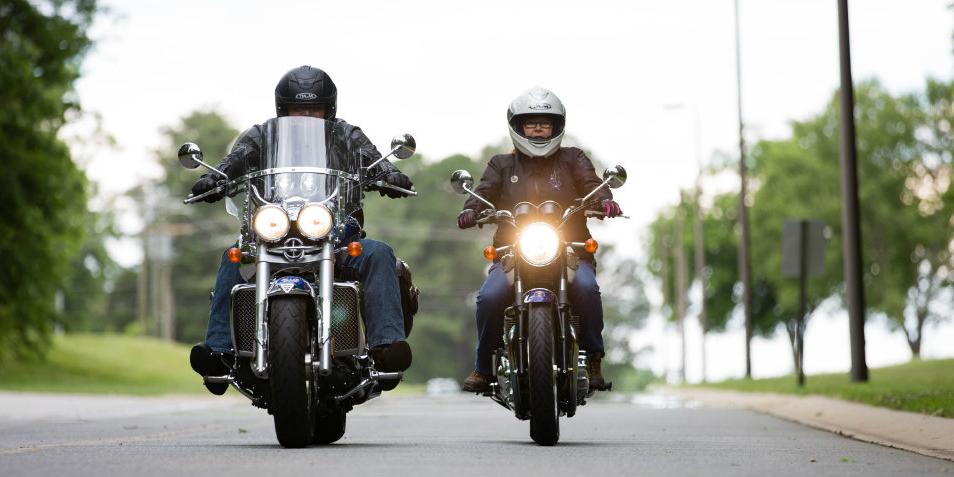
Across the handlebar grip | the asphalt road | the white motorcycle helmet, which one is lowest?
the asphalt road

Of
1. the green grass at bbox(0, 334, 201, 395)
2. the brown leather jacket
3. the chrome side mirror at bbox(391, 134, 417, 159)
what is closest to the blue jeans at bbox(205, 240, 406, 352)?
the chrome side mirror at bbox(391, 134, 417, 159)

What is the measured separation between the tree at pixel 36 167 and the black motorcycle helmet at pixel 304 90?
29.5m

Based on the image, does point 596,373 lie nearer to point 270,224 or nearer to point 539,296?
point 539,296

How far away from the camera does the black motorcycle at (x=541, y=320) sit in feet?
35.7

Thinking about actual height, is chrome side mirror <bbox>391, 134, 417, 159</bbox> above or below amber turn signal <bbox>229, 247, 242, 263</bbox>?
above

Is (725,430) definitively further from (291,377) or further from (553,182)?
(291,377)

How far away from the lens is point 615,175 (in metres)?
11.4

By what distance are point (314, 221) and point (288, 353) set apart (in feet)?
2.68

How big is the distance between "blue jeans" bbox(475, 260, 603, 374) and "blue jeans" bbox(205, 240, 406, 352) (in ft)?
2.95

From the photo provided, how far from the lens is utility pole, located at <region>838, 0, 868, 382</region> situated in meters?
25.9

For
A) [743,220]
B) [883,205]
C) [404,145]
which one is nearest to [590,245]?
[404,145]

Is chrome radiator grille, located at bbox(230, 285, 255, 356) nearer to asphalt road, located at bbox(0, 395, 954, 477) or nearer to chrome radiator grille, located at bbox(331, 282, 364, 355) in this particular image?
chrome radiator grille, located at bbox(331, 282, 364, 355)

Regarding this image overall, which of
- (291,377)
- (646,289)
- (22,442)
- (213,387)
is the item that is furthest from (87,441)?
(646,289)

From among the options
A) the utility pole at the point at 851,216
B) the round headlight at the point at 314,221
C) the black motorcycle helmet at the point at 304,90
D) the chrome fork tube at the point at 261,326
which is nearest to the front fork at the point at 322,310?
the chrome fork tube at the point at 261,326
